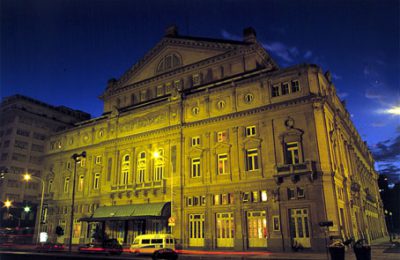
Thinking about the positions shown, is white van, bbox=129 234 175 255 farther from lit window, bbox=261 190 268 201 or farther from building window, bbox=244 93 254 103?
building window, bbox=244 93 254 103

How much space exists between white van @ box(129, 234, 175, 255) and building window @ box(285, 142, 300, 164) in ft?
51.6

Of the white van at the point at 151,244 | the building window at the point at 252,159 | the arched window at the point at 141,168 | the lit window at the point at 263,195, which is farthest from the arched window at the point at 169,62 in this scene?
the white van at the point at 151,244

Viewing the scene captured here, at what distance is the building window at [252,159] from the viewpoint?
38250 millimetres

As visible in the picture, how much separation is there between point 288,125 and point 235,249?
1540cm

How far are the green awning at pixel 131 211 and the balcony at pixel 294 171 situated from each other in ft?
50.1

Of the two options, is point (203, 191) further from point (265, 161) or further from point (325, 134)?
point (325, 134)

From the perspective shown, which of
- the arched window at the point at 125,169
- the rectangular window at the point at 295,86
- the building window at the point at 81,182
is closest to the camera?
the rectangular window at the point at 295,86

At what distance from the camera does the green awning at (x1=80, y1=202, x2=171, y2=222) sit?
41.2 m

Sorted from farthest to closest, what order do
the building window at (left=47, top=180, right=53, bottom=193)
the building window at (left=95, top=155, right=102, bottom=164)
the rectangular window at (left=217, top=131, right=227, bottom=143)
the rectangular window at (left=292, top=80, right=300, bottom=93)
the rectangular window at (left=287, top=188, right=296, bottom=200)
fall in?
the building window at (left=47, top=180, right=53, bottom=193) → the building window at (left=95, top=155, right=102, bottom=164) → the rectangular window at (left=217, top=131, right=227, bottom=143) → the rectangular window at (left=292, top=80, right=300, bottom=93) → the rectangular window at (left=287, top=188, right=296, bottom=200)

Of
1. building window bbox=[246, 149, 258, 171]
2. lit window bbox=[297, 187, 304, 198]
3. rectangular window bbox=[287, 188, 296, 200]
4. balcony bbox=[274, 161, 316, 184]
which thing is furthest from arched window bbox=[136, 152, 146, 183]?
lit window bbox=[297, 187, 304, 198]

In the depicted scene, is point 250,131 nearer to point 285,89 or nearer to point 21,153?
point 285,89

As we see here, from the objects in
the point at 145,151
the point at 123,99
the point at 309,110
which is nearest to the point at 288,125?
the point at 309,110

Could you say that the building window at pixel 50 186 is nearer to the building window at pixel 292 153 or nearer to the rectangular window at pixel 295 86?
the building window at pixel 292 153

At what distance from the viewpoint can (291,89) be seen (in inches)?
1490
